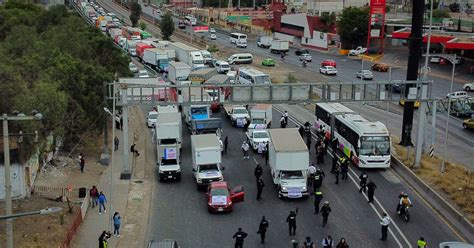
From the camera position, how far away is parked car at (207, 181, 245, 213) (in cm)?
3044

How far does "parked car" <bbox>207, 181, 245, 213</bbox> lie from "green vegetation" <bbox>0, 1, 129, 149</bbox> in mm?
9444

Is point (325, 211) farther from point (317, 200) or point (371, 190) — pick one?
point (371, 190)

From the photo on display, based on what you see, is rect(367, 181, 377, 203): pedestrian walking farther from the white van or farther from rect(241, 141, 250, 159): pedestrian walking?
the white van

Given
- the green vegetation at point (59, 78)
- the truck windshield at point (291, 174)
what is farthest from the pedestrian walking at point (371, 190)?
the green vegetation at point (59, 78)

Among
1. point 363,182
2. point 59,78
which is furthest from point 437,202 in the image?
point 59,78

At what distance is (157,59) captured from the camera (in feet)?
273

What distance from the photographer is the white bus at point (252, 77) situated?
199ft

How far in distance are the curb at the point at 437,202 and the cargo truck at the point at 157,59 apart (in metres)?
48.6

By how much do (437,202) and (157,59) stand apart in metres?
57.3

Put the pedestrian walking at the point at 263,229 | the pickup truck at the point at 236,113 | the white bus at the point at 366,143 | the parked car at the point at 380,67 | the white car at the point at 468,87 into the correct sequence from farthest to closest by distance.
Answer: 1. the parked car at the point at 380,67
2. the white car at the point at 468,87
3. the pickup truck at the point at 236,113
4. the white bus at the point at 366,143
5. the pedestrian walking at the point at 263,229

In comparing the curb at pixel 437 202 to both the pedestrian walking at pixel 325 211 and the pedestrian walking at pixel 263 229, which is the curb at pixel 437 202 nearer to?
the pedestrian walking at pixel 325 211

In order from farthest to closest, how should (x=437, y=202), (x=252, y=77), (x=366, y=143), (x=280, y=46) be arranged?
(x=280, y=46) → (x=252, y=77) → (x=366, y=143) → (x=437, y=202)

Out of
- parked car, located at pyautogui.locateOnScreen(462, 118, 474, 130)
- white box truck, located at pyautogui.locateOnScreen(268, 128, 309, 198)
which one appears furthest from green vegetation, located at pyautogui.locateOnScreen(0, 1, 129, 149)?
parked car, located at pyautogui.locateOnScreen(462, 118, 474, 130)

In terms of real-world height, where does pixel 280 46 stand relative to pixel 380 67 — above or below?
above
